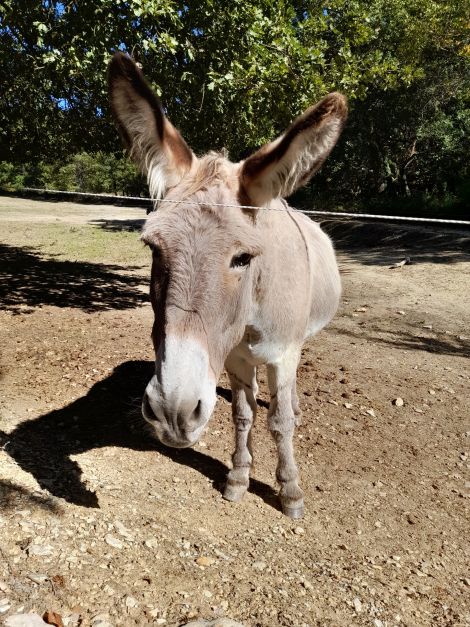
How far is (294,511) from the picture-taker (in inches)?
129

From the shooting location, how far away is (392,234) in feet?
61.1

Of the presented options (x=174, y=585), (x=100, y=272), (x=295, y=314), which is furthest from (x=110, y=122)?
(x=174, y=585)

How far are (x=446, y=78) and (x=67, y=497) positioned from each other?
26079 millimetres

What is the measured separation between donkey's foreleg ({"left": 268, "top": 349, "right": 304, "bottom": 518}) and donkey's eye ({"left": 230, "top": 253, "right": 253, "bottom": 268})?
3.63 ft

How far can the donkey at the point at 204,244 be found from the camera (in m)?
1.88

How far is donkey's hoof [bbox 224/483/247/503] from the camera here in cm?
338

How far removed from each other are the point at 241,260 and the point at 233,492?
2.02 m

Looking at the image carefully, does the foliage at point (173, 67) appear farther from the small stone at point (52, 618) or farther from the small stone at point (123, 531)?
the small stone at point (52, 618)

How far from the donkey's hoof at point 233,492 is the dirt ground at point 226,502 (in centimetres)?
6

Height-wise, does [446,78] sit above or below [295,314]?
above

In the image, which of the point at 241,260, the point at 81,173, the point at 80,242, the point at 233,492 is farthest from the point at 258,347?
the point at 80,242

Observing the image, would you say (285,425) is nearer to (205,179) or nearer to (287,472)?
(287,472)

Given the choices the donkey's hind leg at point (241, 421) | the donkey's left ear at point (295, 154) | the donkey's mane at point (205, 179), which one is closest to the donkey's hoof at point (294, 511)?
the donkey's hind leg at point (241, 421)

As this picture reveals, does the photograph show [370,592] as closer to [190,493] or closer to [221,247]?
[190,493]
